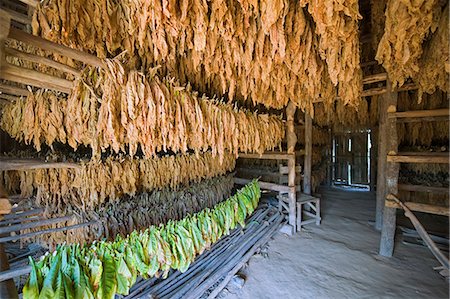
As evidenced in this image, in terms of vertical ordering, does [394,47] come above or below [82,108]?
above

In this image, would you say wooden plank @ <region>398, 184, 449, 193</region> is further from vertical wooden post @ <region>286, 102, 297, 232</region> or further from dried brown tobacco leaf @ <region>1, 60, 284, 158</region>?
dried brown tobacco leaf @ <region>1, 60, 284, 158</region>

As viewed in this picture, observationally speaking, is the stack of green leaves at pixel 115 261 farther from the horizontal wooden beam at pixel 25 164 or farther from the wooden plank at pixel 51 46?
the wooden plank at pixel 51 46

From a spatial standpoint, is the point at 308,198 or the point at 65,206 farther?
the point at 308,198

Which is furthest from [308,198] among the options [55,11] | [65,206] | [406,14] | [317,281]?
[55,11]

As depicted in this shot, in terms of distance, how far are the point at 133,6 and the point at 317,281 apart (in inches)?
182

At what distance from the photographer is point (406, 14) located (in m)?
2.07

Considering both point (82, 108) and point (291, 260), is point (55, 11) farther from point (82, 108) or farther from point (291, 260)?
point (291, 260)

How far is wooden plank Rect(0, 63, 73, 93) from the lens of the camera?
164 cm

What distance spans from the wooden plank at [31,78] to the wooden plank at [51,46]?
318 mm

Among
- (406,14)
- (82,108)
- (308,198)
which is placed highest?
(406,14)

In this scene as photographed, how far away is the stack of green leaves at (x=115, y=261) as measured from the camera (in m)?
1.92

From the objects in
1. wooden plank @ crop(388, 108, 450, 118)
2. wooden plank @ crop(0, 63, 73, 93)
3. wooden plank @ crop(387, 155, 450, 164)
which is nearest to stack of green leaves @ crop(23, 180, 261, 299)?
wooden plank @ crop(0, 63, 73, 93)

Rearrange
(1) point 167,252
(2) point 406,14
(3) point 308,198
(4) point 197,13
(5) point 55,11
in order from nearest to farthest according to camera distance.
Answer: (5) point 55,11
(4) point 197,13
(2) point 406,14
(1) point 167,252
(3) point 308,198

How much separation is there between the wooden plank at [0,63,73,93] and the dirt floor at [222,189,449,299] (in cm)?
370
